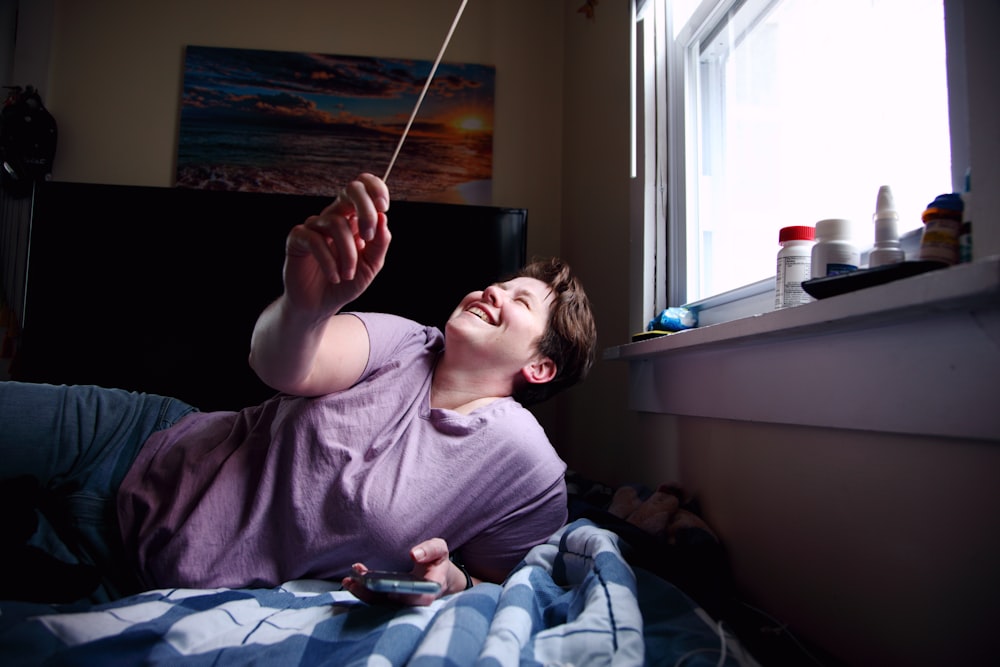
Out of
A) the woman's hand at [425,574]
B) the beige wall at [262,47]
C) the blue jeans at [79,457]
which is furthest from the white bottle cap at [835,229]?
the beige wall at [262,47]

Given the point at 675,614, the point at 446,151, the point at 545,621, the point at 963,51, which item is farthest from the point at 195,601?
the point at 446,151

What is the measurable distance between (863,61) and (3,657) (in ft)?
3.92

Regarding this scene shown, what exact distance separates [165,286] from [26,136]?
97 cm

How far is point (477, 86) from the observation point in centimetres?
240

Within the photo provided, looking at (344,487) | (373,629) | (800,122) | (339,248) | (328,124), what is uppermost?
(328,124)

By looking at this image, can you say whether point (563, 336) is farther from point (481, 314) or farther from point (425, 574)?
point (425, 574)

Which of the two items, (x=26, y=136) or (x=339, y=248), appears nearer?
(x=339, y=248)

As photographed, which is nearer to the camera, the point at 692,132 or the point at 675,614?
the point at 675,614

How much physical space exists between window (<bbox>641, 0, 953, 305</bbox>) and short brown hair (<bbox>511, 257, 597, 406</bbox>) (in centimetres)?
32

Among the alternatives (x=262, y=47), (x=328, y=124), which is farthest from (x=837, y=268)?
(x=262, y=47)

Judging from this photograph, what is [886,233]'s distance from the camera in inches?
26.7

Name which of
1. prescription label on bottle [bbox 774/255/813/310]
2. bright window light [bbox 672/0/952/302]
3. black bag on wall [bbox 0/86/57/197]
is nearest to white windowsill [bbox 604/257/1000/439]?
prescription label on bottle [bbox 774/255/813/310]

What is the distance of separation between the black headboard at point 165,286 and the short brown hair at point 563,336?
724 millimetres

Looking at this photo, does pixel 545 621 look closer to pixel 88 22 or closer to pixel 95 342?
pixel 95 342
